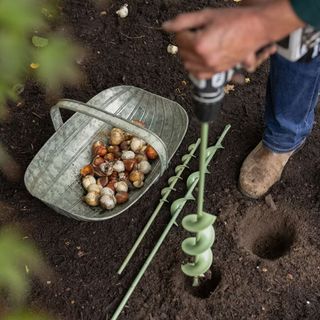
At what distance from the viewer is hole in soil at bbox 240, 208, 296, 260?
1804mm

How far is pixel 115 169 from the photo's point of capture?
1886 millimetres

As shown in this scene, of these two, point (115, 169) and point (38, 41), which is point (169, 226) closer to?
point (115, 169)

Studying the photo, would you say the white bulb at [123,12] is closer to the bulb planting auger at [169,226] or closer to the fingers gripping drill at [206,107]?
the bulb planting auger at [169,226]

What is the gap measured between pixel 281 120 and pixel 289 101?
0.29 ft

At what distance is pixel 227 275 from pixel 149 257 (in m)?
0.26

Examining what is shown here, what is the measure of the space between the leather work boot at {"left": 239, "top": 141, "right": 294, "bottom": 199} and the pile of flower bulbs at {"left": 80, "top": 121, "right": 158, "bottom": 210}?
1.11ft

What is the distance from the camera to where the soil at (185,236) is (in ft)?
5.41

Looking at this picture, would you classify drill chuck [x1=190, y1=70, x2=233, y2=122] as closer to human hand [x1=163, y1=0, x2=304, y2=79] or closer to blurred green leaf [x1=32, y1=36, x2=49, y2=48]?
human hand [x1=163, y1=0, x2=304, y2=79]

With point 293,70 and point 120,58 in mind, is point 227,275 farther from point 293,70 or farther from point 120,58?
point 120,58

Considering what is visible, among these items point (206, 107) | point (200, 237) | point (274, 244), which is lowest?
point (274, 244)

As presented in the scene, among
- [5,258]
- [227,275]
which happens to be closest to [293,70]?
[227,275]

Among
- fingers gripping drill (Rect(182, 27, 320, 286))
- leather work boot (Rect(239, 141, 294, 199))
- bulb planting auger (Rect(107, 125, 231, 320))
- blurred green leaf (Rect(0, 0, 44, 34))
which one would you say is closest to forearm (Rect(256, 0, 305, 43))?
fingers gripping drill (Rect(182, 27, 320, 286))

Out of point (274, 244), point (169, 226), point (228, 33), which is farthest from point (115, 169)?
point (228, 33)

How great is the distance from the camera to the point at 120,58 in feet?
7.63
